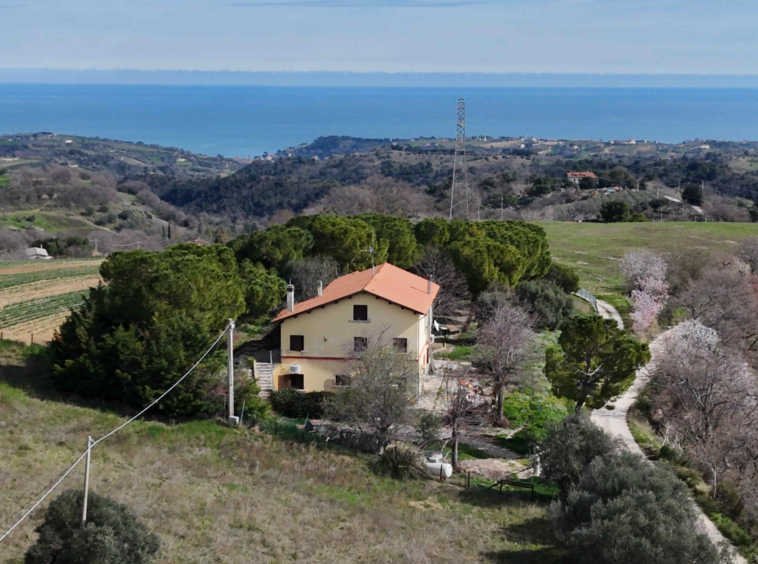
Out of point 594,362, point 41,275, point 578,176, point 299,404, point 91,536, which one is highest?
point 578,176

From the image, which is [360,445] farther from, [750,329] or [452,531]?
[750,329]

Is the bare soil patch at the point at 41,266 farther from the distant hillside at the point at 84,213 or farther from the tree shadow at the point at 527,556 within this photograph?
the tree shadow at the point at 527,556

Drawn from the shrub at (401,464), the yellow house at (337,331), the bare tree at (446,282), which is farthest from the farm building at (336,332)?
the bare tree at (446,282)

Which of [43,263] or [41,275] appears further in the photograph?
A: [43,263]

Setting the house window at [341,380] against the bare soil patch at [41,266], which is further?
the bare soil patch at [41,266]

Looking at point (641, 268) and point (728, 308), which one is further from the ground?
point (641, 268)

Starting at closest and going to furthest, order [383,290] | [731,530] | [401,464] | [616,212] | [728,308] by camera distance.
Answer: [731,530] → [401,464] → [383,290] → [728,308] → [616,212]

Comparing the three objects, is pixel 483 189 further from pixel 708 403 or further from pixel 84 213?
pixel 708 403

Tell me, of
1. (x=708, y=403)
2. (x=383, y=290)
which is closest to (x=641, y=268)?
(x=708, y=403)
